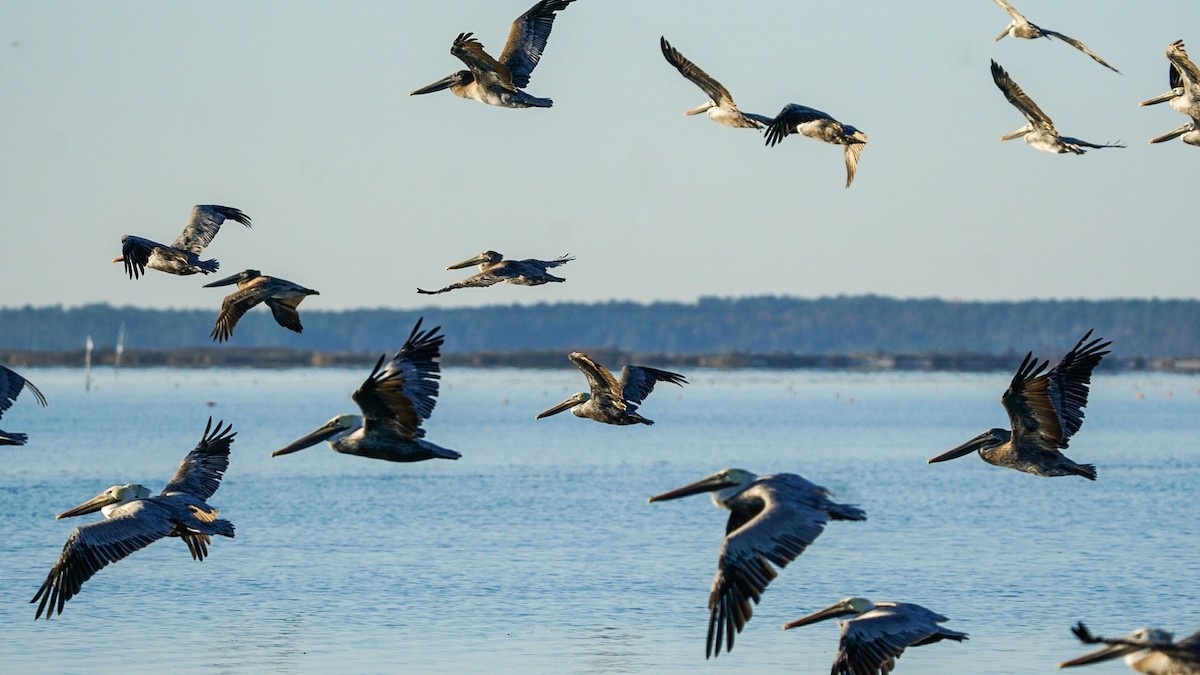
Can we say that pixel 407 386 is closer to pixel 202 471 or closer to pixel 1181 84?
pixel 202 471

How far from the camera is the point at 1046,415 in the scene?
14.9 m

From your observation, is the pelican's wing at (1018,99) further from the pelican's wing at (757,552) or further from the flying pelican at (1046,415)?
the pelican's wing at (757,552)

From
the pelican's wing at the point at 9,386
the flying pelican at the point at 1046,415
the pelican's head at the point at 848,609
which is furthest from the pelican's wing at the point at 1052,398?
the pelican's wing at the point at 9,386

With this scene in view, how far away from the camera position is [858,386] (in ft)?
501

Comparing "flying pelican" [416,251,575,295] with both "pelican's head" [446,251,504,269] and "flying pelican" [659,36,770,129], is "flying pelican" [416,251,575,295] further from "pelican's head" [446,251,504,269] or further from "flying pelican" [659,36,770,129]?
"flying pelican" [659,36,770,129]

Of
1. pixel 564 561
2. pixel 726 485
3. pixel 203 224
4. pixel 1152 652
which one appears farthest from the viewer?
pixel 564 561

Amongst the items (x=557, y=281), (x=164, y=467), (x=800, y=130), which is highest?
(x=800, y=130)

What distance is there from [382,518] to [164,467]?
16.5 meters

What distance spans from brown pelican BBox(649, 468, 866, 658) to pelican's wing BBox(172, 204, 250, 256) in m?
5.93

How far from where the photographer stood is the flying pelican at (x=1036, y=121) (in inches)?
667

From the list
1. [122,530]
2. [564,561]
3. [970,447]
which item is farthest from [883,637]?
[564,561]

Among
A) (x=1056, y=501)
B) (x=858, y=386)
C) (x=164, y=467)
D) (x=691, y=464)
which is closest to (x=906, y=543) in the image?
(x=1056, y=501)

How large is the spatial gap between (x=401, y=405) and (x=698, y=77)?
5040 millimetres

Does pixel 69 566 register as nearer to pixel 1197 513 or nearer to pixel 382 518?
pixel 382 518
